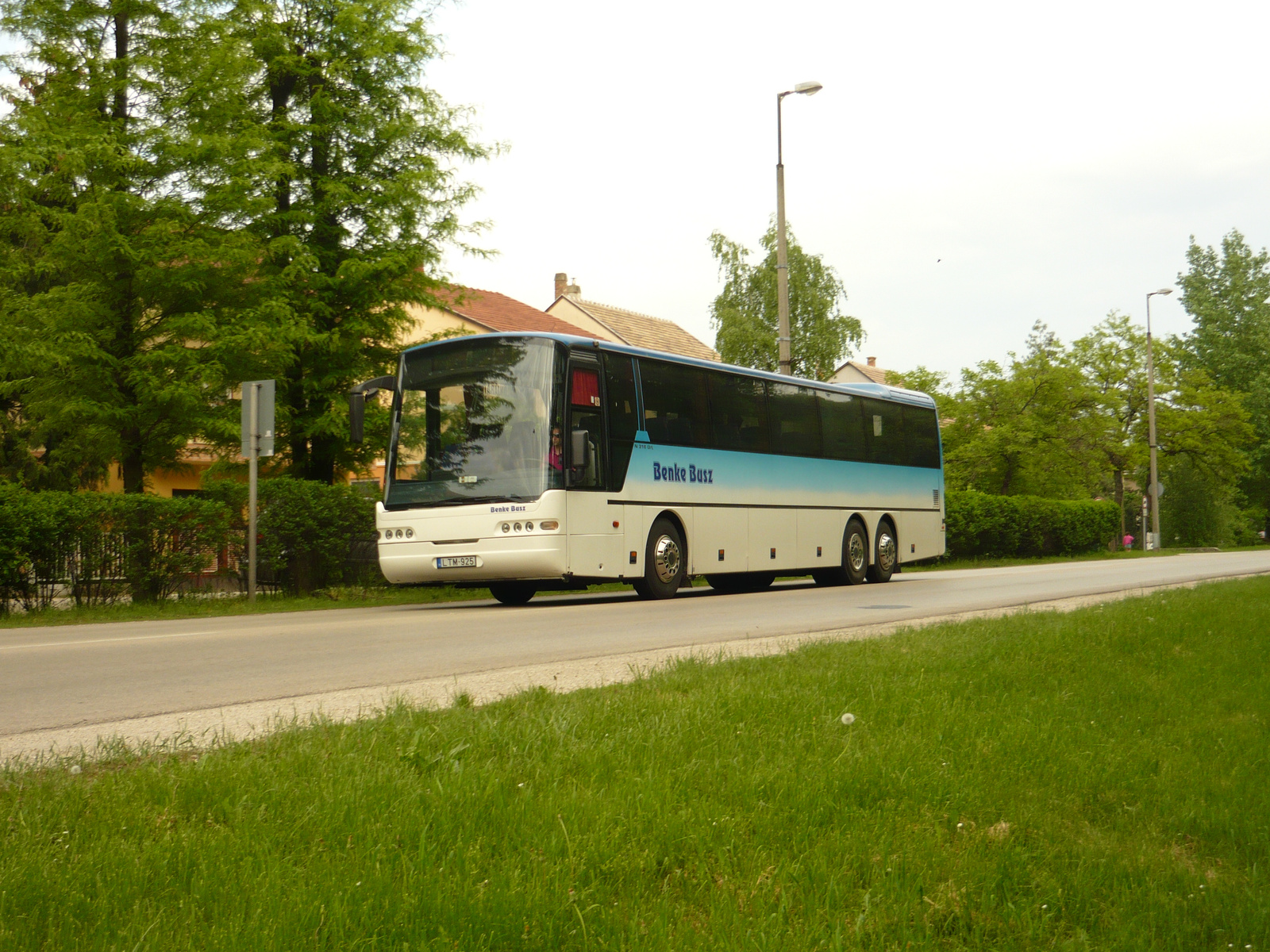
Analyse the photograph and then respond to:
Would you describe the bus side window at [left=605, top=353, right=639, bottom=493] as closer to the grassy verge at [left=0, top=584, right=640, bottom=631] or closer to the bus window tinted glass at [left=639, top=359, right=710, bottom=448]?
the bus window tinted glass at [left=639, top=359, right=710, bottom=448]

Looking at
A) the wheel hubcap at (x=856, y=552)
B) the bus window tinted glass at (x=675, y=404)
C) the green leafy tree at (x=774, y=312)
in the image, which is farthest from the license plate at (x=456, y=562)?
the green leafy tree at (x=774, y=312)

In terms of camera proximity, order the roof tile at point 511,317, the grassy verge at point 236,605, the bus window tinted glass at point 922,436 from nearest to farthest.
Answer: the grassy verge at point 236,605, the bus window tinted glass at point 922,436, the roof tile at point 511,317

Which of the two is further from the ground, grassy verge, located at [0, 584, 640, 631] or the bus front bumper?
the bus front bumper

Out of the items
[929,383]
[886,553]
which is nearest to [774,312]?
[929,383]

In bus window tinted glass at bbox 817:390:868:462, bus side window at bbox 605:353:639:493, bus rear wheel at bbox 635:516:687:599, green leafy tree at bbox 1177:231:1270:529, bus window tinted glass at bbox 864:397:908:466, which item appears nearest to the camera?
bus side window at bbox 605:353:639:493

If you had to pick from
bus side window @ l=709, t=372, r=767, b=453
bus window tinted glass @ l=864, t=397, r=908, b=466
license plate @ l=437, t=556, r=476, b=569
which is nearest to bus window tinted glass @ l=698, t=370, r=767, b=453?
bus side window @ l=709, t=372, r=767, b=453

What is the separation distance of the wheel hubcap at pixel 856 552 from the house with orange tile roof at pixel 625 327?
106 feet

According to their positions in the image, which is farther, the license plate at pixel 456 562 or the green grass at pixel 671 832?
the license plate at pixel 456 562

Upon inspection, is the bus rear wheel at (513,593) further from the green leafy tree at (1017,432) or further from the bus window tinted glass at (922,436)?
the green leafy tree at (1017,432)

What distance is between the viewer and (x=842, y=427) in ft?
72.0

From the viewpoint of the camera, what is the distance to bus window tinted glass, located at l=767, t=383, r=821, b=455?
20.1 m

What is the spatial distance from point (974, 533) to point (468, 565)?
2464cm

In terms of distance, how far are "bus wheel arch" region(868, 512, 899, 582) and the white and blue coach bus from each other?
7.66 ft

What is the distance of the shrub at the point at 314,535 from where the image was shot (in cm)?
1819
